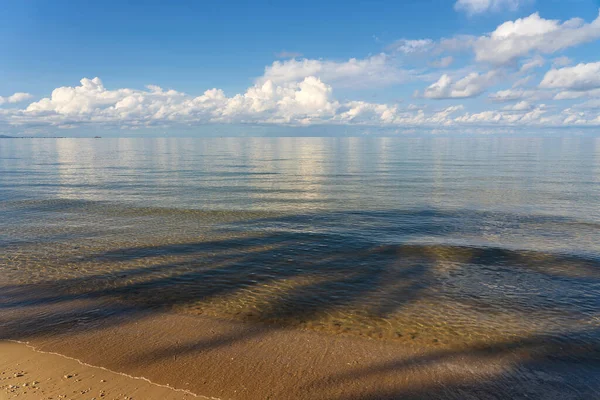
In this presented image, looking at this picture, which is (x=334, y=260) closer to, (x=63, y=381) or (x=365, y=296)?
(x=365, y=296)

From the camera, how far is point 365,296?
40.8 ft

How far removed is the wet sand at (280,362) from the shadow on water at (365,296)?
0.06m

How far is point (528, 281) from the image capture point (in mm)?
13844

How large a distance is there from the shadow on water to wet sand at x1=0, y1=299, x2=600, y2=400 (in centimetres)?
6

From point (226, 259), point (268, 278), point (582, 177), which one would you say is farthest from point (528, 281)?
point (582, 177)

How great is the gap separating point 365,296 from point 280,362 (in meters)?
4.74

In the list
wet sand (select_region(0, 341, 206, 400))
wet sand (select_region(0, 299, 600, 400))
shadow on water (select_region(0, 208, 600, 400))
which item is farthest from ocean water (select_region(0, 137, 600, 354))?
wet sand (select_region(0, 341, 206, 400))

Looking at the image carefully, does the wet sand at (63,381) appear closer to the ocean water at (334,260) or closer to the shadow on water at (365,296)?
the shadow on water at (365,296)

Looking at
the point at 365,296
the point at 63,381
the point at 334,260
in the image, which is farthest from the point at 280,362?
the point at 334,260

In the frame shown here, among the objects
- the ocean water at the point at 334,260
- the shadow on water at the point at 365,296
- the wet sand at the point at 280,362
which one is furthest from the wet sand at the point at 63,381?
the ocean water at the point at 334,260

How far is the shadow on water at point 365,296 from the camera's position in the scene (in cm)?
859

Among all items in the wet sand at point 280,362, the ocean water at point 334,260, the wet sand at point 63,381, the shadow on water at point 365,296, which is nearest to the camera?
the wet sand at point 63,381

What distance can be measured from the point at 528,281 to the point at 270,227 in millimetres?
13360

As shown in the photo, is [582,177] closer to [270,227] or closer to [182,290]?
[270,227]
